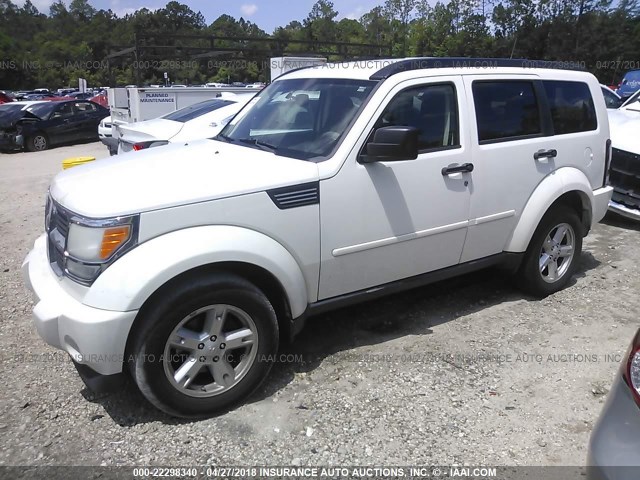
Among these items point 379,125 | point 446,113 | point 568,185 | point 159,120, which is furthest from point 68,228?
point 159,120

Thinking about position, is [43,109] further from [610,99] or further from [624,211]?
[624,211]

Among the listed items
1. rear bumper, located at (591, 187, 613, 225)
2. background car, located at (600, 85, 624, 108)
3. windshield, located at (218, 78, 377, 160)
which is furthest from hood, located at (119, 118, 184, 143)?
background car, located at (600, 85, 624, 108)

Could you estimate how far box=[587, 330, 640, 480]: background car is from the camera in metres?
1.65

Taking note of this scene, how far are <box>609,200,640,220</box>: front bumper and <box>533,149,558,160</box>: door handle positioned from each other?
3156 millimetres

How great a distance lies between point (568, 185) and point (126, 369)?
374 cm

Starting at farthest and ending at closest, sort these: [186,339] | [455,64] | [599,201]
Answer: [599,201] < [455,64] < [186,339]

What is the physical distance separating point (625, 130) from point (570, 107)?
3263 mm

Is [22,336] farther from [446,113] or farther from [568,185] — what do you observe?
[568,185]

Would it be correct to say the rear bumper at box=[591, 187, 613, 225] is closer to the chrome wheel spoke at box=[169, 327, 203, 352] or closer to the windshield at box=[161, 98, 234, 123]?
the chrome wheel spoke at box=[169, 327, 203, 352]

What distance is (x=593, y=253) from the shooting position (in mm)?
6055

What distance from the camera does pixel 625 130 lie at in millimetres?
7191

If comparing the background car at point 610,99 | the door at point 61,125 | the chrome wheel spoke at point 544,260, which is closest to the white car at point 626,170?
the chrome wheel spoke at point 544,260

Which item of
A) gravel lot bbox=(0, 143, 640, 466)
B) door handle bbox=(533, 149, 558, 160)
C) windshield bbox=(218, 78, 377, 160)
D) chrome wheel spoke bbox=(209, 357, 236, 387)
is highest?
windshield bbox=(218, 78, 377, 160)

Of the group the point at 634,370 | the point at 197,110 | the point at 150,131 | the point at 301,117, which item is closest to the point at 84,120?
the point at 197,110
